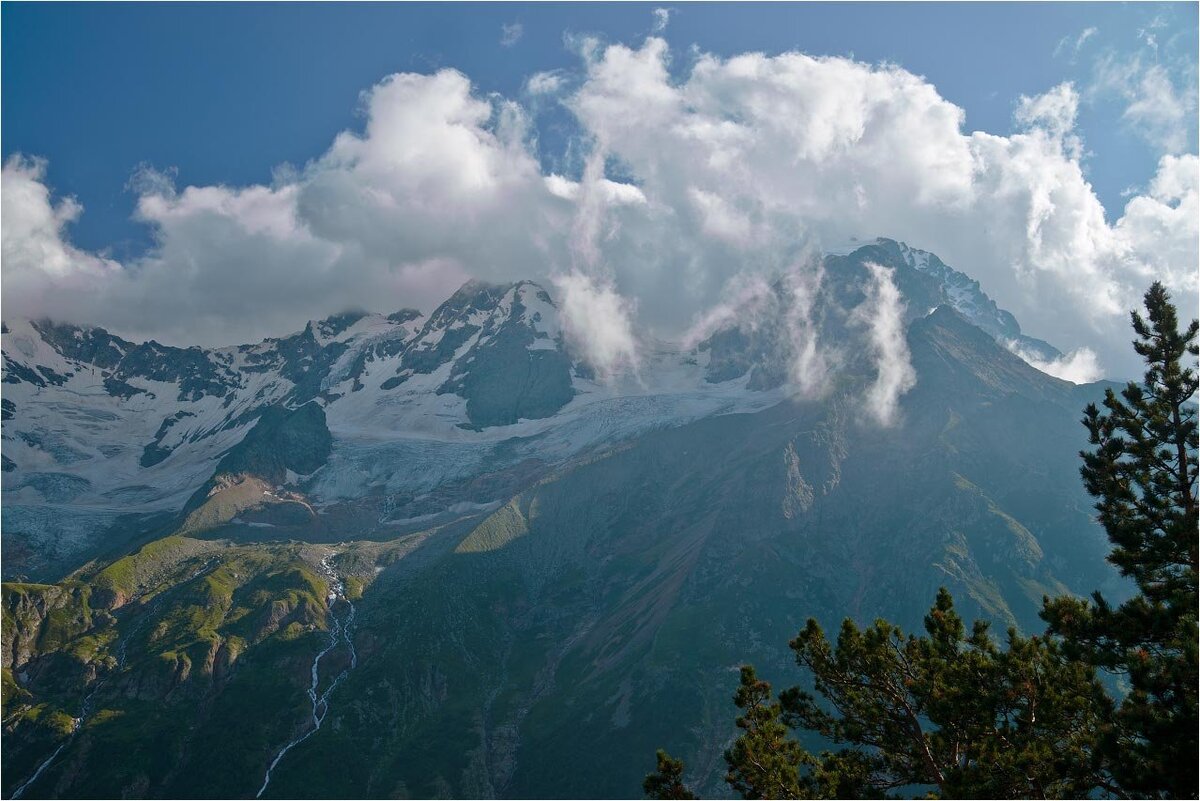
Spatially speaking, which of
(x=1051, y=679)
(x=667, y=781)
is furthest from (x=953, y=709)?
(x=667, y=781)

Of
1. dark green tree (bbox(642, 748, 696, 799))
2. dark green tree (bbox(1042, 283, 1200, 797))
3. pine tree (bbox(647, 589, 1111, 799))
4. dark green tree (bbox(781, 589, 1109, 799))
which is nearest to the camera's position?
dark green tree (bbox(1042, 283, 1200, 797))

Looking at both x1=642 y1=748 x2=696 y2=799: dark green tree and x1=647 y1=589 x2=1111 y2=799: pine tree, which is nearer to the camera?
x1=647 y1=589 x2=1111 y2=799: pine tree

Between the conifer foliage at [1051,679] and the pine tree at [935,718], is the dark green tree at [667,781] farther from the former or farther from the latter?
the pine tree at [935,718]

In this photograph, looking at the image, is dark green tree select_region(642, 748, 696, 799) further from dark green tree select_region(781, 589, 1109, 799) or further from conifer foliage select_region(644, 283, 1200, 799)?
dark green tree select_region(781, 589, 1109, 799)

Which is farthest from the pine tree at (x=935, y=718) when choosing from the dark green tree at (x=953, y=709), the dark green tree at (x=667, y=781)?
the dark green tree at (x=667, y=781)

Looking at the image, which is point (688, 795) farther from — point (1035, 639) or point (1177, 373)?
point (1177, 373)

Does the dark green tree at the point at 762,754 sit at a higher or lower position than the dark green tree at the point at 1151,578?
lower

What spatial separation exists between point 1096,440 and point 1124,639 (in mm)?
9617

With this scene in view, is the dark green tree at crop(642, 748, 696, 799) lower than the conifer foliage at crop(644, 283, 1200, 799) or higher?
lower

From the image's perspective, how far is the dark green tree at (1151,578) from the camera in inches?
1297

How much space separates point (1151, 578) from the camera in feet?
133

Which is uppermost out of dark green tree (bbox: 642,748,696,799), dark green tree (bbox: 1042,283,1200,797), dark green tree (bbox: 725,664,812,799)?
dark green tree (bbox: 1042,283,1200,797)

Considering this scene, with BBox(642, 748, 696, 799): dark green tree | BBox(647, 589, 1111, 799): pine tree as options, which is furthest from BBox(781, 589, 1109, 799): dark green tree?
BBox(642, 748, 696, 799): dark green tree

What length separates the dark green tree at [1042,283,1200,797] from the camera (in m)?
32.9
